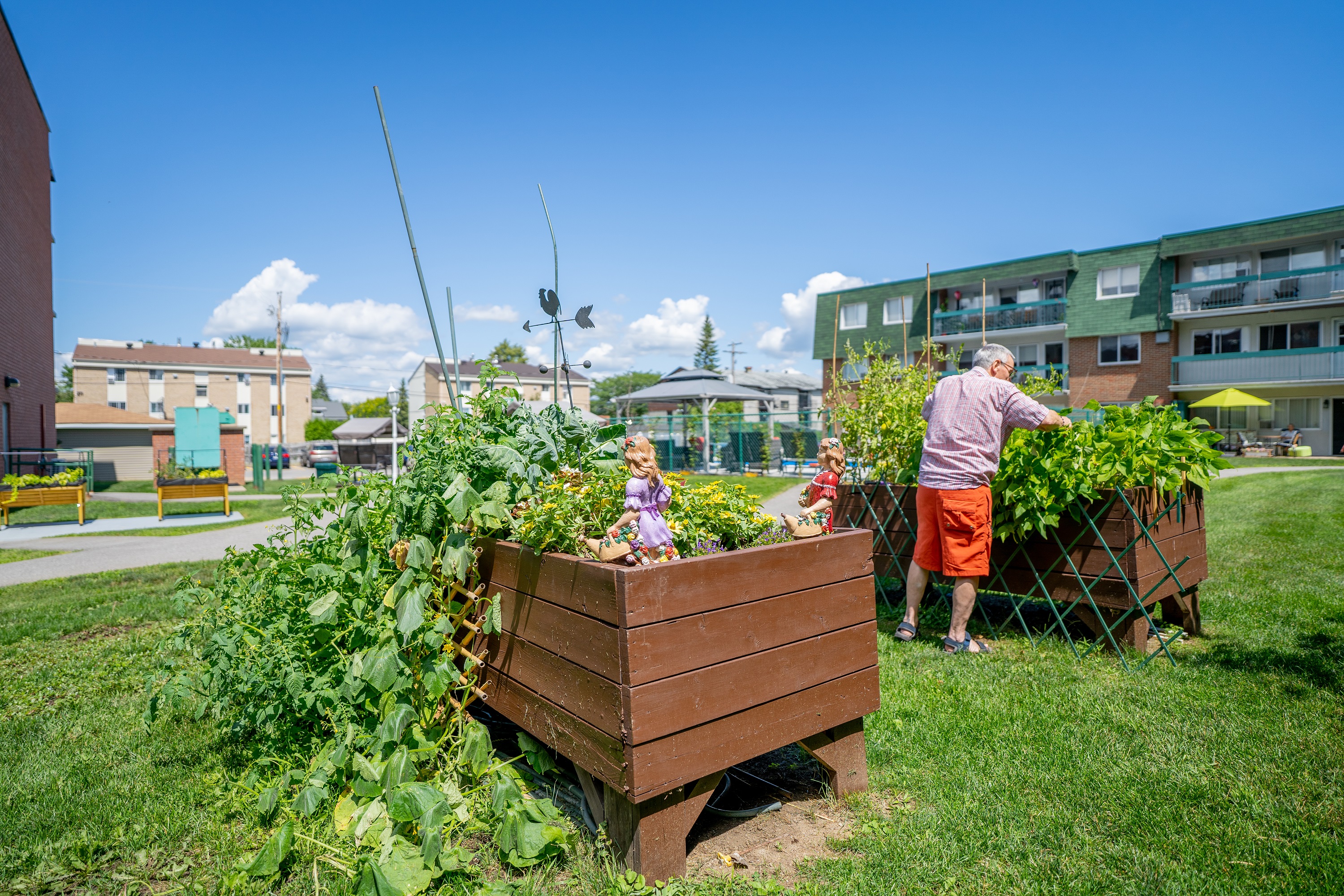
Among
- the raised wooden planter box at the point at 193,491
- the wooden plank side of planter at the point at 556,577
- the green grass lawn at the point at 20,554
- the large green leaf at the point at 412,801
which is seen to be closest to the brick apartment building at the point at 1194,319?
the raised wooden planter box at the point at 193,491

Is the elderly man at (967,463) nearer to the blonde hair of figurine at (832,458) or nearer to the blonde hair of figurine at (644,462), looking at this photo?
the blonde hair of figurine at (832,458)

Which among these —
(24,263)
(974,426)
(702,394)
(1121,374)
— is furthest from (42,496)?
(1121,374)

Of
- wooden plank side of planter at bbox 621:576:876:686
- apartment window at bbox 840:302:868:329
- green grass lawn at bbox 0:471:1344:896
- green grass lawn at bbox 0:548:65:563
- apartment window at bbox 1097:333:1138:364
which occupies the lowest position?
green grass lawn at bbox 0:548:65:563

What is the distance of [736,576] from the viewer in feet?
6.98

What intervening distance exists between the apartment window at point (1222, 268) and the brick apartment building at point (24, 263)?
117 ft

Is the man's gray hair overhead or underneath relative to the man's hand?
overhead

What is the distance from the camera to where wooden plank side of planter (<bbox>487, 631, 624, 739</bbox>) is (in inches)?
77.0

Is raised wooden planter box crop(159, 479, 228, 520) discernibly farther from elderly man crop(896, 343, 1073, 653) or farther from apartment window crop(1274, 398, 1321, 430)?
apartment window crop(1274, 398, 1321, 430)

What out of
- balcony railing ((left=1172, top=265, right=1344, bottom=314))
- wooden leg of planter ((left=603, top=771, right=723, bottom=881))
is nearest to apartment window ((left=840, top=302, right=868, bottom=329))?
balcony railing ((left=1172, top=265, right=1344, bottom=314))

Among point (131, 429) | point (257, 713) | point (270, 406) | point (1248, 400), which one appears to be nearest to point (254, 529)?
point (257, 713)

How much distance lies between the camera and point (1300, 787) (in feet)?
7.95

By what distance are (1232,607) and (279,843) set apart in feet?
17.5

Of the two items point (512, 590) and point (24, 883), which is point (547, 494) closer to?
point (512, 590)

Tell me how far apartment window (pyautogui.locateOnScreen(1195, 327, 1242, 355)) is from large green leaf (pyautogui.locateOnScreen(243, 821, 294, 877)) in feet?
109
